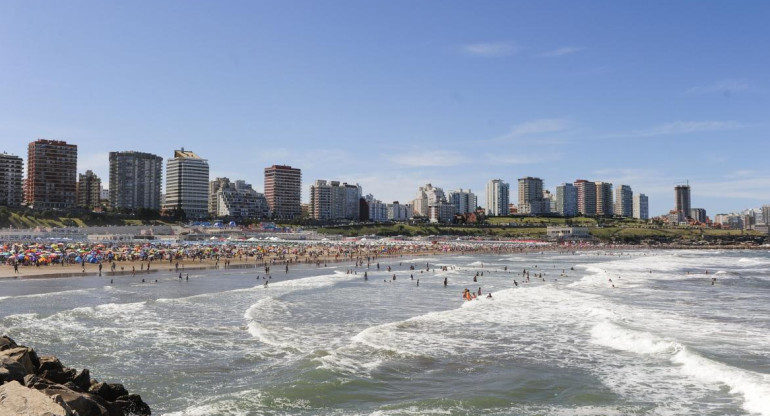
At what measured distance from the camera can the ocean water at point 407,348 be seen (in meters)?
15.8

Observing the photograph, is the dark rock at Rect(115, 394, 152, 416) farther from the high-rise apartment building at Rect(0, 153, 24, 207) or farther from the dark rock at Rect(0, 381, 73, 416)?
the high-rise apartment building at Rect(0, 153, 24, 207)

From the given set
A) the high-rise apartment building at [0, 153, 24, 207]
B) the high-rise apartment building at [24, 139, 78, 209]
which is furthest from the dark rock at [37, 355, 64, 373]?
the high-rise apartment building at [0, 153, 24, 207]

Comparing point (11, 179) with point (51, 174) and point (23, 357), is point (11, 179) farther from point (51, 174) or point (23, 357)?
point (23, 357)

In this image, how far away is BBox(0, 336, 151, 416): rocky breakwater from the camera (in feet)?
30.3

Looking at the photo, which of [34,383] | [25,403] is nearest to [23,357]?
[34,383]

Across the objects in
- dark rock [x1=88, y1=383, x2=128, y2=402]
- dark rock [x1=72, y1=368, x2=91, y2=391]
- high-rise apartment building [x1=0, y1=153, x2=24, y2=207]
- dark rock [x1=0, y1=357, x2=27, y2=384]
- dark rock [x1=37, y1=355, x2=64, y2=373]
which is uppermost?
high-rise apartment building [x1=0, y1=153, x2=24, y2=207]

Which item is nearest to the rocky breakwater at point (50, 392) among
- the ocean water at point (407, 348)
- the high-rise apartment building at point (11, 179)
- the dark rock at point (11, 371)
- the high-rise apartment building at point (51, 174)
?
the dark rock at point (11, 371)

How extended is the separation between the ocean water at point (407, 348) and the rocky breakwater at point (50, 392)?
1.44 meters

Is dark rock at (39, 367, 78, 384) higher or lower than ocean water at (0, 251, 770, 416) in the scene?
higher

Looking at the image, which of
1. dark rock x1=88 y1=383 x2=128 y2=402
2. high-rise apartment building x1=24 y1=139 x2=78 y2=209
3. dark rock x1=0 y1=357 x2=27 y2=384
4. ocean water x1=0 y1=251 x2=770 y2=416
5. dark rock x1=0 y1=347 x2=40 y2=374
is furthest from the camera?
high-rise apartment building x1=24 y1=139 x2=78 y2=209

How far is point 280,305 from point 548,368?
64.3 ft

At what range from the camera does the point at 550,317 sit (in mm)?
31219

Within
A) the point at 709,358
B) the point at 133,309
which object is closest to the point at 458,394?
the point at 709,358

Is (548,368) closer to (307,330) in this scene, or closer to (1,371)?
(307,330)
